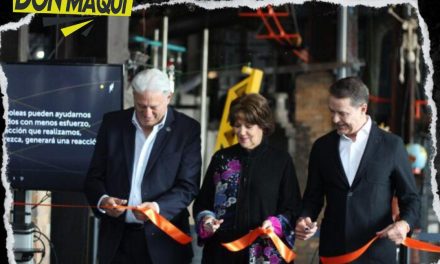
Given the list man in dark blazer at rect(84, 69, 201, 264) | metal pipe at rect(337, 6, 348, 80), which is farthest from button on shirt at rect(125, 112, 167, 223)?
metal pipe at rect(337, 6, 348, 80)

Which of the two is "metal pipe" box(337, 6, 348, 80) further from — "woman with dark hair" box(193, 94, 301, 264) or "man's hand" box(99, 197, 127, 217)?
"man's hand" box(99, 197, 127, 217)

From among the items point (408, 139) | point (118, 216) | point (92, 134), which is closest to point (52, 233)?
point (92, 134)

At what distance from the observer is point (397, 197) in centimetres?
541

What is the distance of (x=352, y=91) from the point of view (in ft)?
17.4

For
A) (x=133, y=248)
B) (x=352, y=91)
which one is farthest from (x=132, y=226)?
(x=352, y=91)

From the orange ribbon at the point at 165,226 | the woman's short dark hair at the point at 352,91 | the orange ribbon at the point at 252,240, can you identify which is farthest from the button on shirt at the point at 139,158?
the woman's short dark hair at the point at 352,91

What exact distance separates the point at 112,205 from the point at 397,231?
1.49 m

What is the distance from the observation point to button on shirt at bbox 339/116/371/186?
5441mm

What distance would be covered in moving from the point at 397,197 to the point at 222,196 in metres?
0.92

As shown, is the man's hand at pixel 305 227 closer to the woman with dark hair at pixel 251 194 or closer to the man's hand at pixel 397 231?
the woman with dark hair at pixel 251 194

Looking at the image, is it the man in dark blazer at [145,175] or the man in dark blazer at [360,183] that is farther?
the man in dark blazer at [145,175]

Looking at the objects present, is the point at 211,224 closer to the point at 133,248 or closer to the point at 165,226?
the point at 165,226

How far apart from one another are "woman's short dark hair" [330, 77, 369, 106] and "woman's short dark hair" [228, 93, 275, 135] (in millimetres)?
384

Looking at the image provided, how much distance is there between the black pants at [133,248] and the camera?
5516 mm
